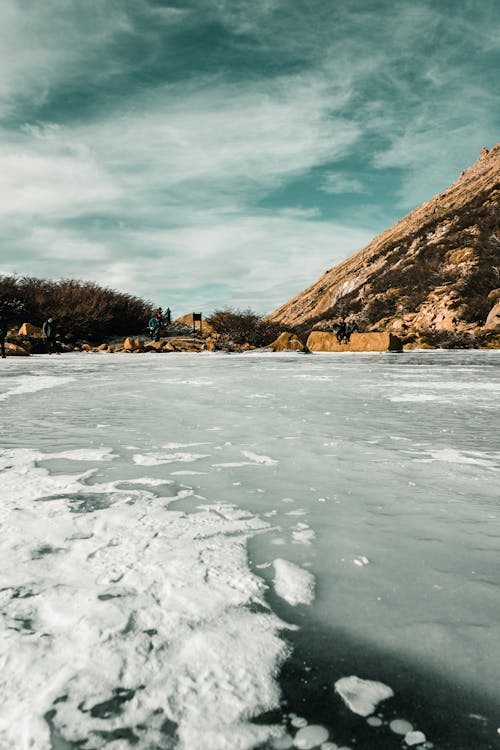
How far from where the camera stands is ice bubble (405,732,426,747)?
912mm

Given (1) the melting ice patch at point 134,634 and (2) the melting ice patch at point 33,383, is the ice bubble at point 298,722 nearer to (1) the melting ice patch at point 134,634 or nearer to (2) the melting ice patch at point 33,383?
(1) the melting ice patch at point 134,634

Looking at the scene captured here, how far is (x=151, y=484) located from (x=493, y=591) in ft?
5.12

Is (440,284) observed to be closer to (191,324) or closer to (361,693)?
(191,324)

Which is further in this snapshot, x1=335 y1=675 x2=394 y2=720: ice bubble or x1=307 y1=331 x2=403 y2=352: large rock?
x1=307 y1=331 x2=403 y2=352: large rock

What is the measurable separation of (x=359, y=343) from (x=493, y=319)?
5479mm

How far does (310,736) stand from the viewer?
93cm

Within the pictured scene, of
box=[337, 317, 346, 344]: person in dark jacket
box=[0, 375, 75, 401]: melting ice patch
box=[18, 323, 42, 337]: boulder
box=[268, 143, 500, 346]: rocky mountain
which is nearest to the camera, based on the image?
box=[0, 375, 75, 401]: melting ice patch

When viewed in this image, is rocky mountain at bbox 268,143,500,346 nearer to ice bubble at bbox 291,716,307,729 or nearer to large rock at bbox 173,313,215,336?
large rock at bbox 173,313,215,336

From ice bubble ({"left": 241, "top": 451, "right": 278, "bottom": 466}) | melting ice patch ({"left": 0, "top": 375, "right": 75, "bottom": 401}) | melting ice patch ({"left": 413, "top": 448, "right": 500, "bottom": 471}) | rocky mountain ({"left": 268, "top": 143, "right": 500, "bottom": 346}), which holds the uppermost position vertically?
rocky mountain ({"left": 268, "top": 143, "right": 500, "bottom": 346})

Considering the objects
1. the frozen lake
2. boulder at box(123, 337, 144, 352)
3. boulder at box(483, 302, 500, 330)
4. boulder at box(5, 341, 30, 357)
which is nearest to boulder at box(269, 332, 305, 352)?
boulder at box(123, 337, 144, 352)

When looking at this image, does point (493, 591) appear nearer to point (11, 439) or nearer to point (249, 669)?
point (249, 669)

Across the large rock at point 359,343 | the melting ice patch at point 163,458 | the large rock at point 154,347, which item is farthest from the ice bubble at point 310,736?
the large rock at point 154,347

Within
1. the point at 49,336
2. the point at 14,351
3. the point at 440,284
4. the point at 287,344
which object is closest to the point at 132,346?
the point at 49,336

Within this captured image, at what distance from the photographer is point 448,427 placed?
3818 mm
